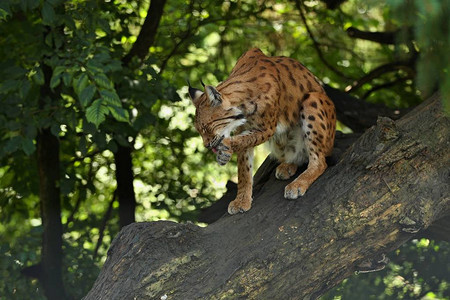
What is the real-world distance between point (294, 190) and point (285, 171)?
0.54m

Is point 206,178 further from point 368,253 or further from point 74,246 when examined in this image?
point 368,253

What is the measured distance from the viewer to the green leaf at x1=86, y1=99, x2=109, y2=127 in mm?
5562

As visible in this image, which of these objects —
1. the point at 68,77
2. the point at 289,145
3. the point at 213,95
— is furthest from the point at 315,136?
the point at 68,77

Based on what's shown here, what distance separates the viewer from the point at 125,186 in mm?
8023

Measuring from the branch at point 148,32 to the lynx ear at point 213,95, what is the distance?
9.42 feet

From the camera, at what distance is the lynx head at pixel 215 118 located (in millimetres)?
5129

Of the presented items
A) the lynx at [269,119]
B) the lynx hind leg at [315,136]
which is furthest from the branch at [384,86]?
the lynx hind leg at [315,136]

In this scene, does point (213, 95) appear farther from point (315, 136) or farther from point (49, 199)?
point (49, 199)

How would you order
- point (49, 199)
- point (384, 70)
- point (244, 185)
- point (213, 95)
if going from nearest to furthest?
point (213, 95) → point (244, 185) → point (49, 199) → point (384, 70)

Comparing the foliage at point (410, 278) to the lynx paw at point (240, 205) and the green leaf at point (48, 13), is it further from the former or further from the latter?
the green leaf at point (48, 13)

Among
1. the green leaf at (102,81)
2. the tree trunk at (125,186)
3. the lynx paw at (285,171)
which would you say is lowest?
the tree trunk at (125,186)

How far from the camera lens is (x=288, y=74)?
5.69m

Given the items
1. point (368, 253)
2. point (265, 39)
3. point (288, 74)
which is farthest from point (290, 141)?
point (265, 39)

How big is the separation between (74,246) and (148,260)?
320cm
